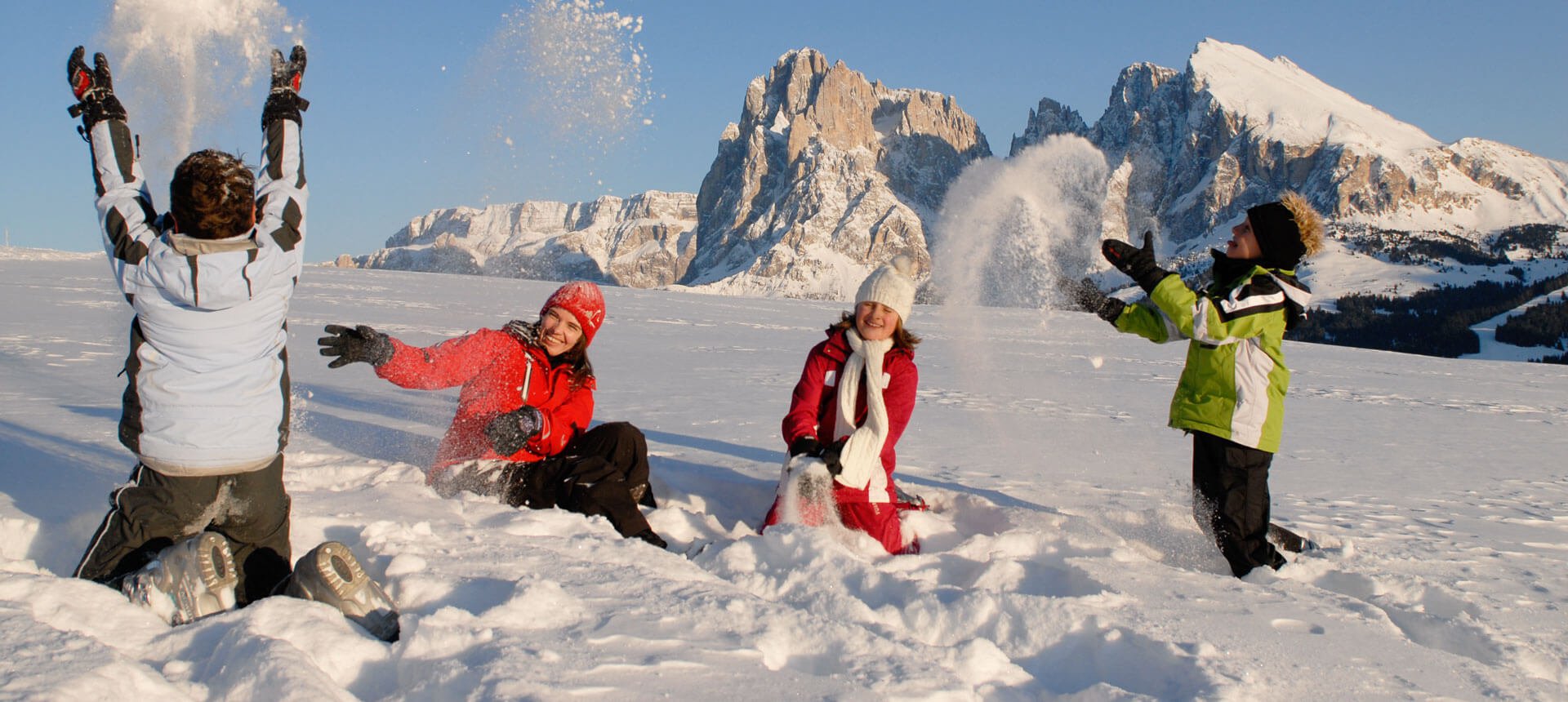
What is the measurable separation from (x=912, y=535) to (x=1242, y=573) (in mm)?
1418

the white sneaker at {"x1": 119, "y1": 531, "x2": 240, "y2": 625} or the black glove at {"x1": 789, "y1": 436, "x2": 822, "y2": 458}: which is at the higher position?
the black glove at {"x1": 789, "y1": 436, "x2": 822, "y2": 458}

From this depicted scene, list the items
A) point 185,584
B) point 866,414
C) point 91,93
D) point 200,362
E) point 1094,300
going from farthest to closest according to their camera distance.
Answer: point 866,414
point 1094,300
point 91,93
point 200,362
point 185,584

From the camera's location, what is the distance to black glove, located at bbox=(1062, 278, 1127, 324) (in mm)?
4246

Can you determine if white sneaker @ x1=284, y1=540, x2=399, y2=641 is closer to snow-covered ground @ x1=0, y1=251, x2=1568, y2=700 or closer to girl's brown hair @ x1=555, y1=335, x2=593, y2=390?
snow-covered ground @ x1=0, y1=251, x2=1568, y2=700

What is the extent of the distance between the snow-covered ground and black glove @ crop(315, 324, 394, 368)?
23.1 inches

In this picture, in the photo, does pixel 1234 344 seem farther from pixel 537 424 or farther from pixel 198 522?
pixel 198 522

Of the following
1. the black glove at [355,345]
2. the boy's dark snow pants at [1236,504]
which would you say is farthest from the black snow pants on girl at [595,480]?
the boy's dark snow pants at [1236,504]

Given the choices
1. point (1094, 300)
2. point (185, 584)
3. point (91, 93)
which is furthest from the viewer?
point (1094, 300)

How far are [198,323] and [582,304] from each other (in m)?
1.83

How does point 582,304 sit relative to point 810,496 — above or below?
above

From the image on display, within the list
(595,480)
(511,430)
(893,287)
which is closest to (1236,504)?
(893,287)

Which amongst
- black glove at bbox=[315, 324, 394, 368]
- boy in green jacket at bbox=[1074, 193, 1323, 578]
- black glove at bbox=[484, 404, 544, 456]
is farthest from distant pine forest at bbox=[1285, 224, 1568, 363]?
black glove at bbox=[315, 324, 394, 368]

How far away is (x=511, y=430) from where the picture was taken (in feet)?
12.8

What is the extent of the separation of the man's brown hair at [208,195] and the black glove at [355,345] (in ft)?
2.46
